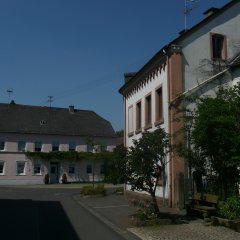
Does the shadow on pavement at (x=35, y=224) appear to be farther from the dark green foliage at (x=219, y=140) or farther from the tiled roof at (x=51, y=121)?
the tiled roof at (x=51, y=121)

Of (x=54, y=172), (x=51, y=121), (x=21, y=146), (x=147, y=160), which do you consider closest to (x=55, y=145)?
(x=54, y=172)

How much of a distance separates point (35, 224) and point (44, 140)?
39.5 metres

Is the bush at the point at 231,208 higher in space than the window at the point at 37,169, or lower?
lower

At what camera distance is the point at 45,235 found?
→ 40.2 feet

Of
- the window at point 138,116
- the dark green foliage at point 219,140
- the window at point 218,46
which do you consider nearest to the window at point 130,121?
the window at point 138,116

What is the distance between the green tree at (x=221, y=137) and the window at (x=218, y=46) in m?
6.86

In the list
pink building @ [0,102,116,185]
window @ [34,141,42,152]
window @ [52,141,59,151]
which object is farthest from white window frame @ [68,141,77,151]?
window @ [34,141,42,152]

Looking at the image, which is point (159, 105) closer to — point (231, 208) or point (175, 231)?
point (231, 208)

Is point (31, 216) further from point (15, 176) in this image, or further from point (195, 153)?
point (15, 176)

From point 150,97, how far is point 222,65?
164 inches

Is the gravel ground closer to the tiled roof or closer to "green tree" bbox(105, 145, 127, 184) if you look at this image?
"green tree" bbox(105, 145, 127, 184)

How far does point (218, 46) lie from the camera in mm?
20281

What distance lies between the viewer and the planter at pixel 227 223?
11648 mm

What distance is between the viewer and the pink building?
51.2m
